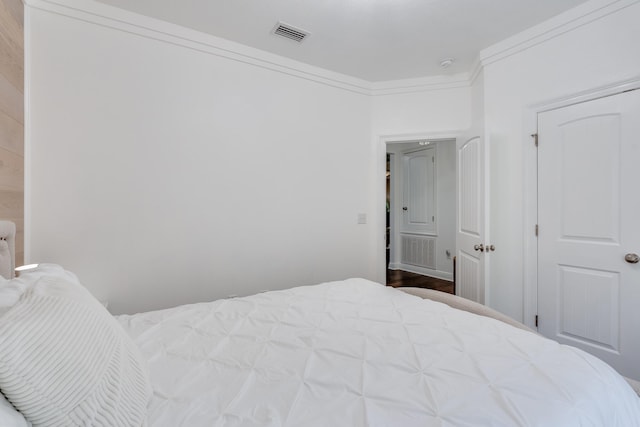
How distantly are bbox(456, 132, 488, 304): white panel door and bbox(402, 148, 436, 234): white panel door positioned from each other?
2.22 metres

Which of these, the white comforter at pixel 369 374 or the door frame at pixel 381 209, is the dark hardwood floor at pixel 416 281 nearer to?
the door frame at pixel 381 209

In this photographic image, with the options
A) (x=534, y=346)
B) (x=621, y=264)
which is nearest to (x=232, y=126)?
(x=534, y=346)

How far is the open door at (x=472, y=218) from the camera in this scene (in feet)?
8.53

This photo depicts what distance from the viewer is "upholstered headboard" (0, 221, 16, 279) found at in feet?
4.44

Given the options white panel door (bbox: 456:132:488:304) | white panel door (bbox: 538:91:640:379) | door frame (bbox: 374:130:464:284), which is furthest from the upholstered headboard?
white panel door (bbox: 538:91:640:379)

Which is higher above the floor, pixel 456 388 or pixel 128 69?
pixel 128 69

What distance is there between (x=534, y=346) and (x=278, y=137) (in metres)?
2.48

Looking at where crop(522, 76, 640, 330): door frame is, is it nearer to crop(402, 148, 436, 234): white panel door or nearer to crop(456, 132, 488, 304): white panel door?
crop(456, 132, 488, 304): white panel door

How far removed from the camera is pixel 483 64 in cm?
282

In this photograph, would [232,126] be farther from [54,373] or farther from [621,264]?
[621,264]

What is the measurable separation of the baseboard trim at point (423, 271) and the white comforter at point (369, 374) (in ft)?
12.9

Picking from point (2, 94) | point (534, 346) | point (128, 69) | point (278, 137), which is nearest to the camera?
point (534, 346)

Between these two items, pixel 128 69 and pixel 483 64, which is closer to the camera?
pixel 128 69

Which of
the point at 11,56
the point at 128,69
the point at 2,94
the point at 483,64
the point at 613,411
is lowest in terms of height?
the point at 613,411
